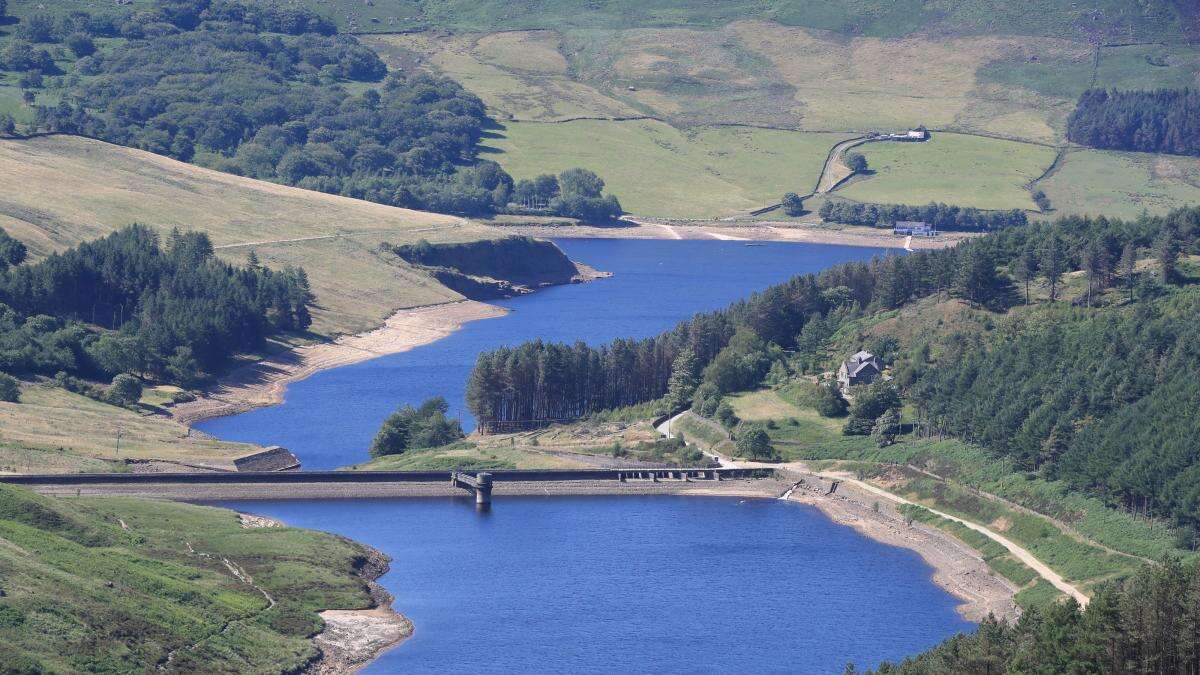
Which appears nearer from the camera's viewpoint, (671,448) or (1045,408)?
(1045,408)

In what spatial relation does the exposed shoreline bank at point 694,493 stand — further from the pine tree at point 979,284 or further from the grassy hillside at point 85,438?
the pine tree at point 979,284

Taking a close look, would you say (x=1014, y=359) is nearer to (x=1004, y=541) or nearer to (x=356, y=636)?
(x=1004, y=541)

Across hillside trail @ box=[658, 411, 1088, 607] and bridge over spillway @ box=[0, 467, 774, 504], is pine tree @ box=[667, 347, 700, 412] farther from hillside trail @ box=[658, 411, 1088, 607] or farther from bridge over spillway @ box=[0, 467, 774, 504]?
bridge over spillway @ box=[0, 467, 774, 504]

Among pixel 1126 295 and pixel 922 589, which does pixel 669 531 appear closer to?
pixel 922 589

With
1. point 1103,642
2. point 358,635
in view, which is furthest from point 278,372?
point 1103,642

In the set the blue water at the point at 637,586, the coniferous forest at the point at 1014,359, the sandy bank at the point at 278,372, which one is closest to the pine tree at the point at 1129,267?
the coniferous forest at the point at 1014,359

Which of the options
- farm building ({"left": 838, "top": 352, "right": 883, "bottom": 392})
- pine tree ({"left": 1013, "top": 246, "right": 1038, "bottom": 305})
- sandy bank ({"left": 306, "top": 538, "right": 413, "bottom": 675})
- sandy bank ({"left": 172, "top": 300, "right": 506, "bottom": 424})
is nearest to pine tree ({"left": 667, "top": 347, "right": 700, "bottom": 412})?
farm building ({"left": 838, "top": 352, "right": 883, "bottom": 392})

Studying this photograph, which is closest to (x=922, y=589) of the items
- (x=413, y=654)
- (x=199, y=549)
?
(x=413, y=654)
